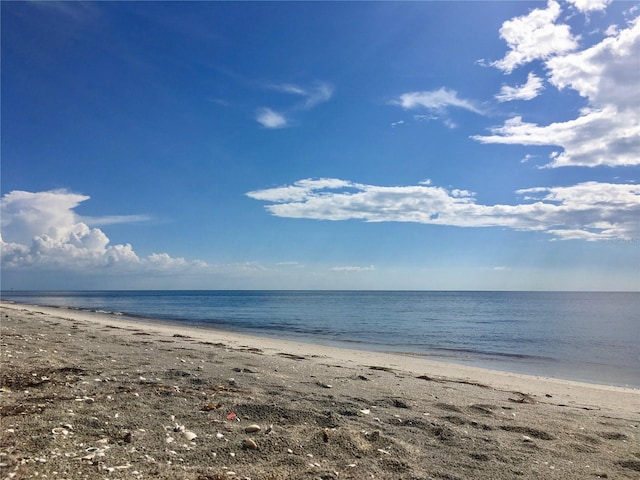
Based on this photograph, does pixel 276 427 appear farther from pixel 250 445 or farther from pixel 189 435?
pixel 189 435

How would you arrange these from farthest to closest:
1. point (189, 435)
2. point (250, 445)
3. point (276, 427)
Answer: point (276, 427)
point (189, 435)
point (250, 445)

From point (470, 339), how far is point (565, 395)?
19.0 meters

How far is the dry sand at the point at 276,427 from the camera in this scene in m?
4.95

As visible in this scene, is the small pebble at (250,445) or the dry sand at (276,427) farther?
the small pebble at (250,445)

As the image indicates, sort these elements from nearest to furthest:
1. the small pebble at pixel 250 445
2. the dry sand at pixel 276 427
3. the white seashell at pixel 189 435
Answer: the dry sand at pixel 276 427 < the small pebble at pixel 250 445 < the white seashell at pixel 189 435

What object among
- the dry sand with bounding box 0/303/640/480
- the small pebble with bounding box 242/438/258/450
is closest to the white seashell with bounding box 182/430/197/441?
the dry sand with bounding box 0/303/640/480

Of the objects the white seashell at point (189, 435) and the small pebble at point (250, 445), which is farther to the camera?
the white seashell at point (189, 435)

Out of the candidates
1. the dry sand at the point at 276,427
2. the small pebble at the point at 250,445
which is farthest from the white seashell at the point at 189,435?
the small pebble at the point at 250,445

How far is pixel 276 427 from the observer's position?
6.25 metres

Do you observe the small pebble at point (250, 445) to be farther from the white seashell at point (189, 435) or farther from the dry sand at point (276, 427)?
the white seashell at point (189, 435)

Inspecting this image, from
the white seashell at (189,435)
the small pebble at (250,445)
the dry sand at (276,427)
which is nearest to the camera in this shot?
the dry sand at (276,427)

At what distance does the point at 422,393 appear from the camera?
978 centimetres

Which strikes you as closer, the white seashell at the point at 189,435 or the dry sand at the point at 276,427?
the dry sand at the point at 276,427

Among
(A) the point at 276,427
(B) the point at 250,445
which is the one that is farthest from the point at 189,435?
(A) the point at 276,427
